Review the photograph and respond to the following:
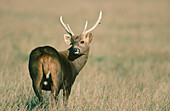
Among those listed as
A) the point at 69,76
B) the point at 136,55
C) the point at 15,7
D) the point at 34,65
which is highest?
the point at 15,7

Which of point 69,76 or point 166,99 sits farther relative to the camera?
point 166,99

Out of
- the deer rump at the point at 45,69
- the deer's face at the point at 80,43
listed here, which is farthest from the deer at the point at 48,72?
the deer's face at the point at 80,43

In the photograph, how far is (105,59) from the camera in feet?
40.0

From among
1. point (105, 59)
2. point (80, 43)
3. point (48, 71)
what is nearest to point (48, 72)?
point (48, 71)

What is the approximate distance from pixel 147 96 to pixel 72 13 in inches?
838

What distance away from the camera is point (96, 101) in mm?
5605

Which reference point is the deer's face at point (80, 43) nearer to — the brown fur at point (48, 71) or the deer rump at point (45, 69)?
the brown fur at point (48, 71)

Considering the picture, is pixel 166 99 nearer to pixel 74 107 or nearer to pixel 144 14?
pixel 74 107

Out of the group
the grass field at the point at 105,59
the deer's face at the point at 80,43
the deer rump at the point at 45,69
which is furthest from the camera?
the grass field at the point at 105,59

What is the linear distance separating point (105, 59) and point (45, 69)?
7.99 m

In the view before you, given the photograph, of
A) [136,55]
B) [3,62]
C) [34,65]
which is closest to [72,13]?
[136,55]

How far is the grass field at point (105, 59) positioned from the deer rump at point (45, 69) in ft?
1.65

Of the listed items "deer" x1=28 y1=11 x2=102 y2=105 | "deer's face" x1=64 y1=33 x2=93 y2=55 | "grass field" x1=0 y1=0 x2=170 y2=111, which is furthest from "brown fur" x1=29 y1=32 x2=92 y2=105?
"deer's face" x1=64 y1=33 x2=93 y2=55

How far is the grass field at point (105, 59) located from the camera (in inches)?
225
